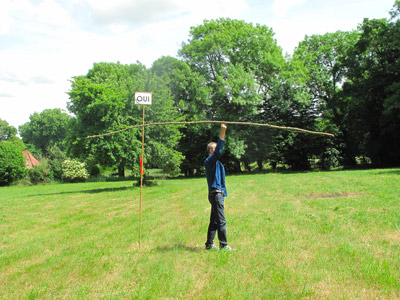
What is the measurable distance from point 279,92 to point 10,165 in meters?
37.5

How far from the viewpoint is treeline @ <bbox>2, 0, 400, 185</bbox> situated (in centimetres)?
3142

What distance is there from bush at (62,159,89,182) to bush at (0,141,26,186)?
622 cm

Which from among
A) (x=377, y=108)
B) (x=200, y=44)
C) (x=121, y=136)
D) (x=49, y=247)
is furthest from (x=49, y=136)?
(x=49, y=247)

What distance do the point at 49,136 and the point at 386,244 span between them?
3768 inches

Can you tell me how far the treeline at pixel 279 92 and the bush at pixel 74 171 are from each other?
1503 centimetres

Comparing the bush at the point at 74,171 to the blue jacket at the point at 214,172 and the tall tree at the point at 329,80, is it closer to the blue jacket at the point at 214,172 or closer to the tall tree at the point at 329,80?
the tall tree at the point at 329,80

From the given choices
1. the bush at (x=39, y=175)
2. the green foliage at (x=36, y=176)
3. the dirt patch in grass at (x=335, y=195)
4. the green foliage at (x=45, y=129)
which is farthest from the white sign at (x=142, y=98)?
the green foliage at (x=45, y=129)

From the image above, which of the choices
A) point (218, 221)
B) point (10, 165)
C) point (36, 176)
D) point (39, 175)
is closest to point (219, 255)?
point (218, 221)

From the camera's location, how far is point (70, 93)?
2150 cm

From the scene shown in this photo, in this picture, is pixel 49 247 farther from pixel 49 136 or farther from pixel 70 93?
pixel 49 136

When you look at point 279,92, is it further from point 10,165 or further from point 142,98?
point 10,165

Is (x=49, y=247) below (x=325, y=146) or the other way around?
below

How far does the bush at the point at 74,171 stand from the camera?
143ft

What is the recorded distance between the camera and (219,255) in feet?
20.2
